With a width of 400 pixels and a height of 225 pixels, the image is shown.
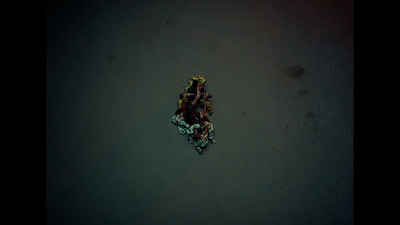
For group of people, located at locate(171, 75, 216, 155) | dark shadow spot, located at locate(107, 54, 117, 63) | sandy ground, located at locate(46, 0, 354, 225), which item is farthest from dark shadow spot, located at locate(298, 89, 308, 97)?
dark shadow spot, located at locate(107, 54, 117, 63)

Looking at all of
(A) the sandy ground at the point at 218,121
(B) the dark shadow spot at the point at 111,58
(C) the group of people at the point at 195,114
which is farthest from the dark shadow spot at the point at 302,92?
(B) the dark shadow spot at the point at 111,58

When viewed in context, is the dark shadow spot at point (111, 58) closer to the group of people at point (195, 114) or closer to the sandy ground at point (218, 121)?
the sandy ground at point (218, 121)

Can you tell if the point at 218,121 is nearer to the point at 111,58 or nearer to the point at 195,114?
the point at 195,114

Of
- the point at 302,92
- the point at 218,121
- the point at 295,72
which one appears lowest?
the point at 218,121

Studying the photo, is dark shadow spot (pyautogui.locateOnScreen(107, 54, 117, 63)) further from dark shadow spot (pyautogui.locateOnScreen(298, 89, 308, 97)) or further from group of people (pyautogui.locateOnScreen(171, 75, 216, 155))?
dark shadow spot (pyautogui.locateOnScreen(298, 89, 308, 97))

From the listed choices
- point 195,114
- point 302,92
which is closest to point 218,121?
point 195,114

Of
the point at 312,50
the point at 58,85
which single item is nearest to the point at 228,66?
the point at 312,50

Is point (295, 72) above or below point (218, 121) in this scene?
above
